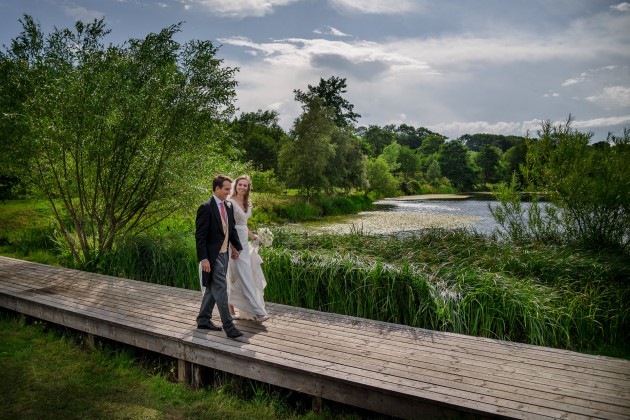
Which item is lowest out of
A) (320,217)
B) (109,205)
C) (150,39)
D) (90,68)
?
(320,217)

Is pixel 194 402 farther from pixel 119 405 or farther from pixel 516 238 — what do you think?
pixel 516 238

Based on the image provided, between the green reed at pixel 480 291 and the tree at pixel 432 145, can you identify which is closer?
the green reed at pixel 480 291

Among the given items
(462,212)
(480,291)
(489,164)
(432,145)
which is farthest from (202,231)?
(432,145)

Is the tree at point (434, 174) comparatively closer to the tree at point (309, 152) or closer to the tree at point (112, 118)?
the tree at point (309, 152)

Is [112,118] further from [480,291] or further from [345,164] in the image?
[345,164]

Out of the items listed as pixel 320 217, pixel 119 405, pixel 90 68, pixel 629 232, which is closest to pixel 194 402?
pixel 119 405

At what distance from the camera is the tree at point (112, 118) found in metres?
9.79

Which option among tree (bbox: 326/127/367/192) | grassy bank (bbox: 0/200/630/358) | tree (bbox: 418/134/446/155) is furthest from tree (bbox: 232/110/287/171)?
tree (bbox: 418/134/446/155)

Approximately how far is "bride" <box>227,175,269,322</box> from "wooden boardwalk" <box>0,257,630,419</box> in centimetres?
18

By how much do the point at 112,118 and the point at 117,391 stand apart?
266 inches

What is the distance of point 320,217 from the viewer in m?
29.1

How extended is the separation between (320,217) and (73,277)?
68.5 ft

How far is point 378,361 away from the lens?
4.64 meters

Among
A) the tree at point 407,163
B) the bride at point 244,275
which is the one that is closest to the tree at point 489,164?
the tree at point 407,163
